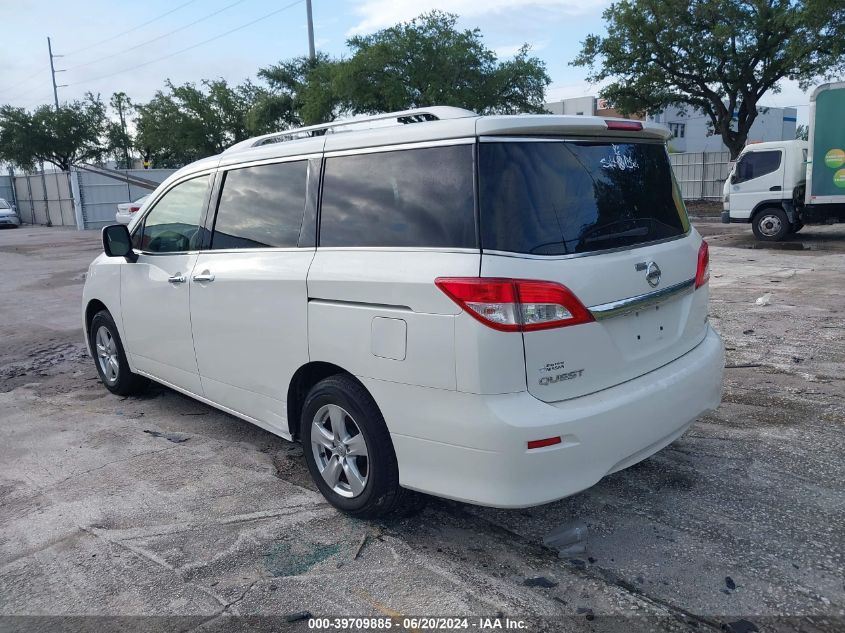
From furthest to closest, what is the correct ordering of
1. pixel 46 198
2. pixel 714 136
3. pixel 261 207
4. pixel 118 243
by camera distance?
1. pixel 714 136
2. pixel 46 198
3. pixel 118 243
4. pixel 261 207

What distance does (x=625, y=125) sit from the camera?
10.8ft

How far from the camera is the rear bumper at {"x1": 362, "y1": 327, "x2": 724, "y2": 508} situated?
276 centimetres

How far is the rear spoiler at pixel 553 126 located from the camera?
289 cm

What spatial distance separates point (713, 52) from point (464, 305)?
86.6 feet

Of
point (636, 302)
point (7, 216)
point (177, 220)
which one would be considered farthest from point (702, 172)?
point (7, 216)

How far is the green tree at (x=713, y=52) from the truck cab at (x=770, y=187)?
6.55 meters

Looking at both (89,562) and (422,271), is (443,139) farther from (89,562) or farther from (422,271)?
(89,562)

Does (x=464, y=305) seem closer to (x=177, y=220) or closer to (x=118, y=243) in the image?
(x=177, y=220)

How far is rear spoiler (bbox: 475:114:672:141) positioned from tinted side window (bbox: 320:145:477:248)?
143 millimetres

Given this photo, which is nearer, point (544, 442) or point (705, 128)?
point (544, 442)

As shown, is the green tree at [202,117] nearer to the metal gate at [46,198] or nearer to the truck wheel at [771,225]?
the metal gate at [46,198]

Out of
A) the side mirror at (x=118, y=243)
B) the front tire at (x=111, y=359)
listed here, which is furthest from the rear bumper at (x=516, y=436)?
the front tire at (x=111, y=359)

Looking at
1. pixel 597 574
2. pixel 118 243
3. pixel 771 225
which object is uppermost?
pixel 118 243

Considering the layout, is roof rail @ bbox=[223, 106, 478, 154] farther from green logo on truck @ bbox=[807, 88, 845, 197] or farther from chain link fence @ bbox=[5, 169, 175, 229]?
chain link fence @ bbox=[5, 169, 175, 229]
